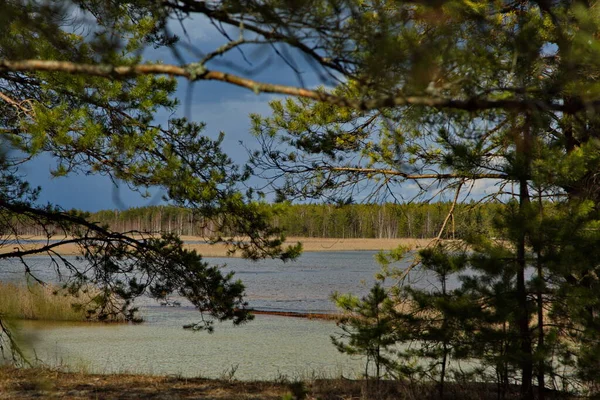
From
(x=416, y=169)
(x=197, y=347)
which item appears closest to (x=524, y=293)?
(x=416, y=169)

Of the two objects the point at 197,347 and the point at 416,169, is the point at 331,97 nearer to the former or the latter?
the point at 416,169

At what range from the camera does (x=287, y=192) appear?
7.93m

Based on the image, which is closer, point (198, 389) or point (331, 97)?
point (331, 97)

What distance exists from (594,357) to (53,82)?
224 inches

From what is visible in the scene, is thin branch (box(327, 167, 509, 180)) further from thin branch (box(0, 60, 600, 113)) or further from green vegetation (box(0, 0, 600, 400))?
thin branch (box(0, 60, 600, 113))

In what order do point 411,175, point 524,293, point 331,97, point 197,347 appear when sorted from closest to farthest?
point 331,97, point 524,293, point 411,175, point 197,347

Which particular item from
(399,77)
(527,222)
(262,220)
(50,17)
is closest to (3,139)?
(50,17)

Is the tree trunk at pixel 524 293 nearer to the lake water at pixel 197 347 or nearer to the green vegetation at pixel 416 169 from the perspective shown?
the green vegetation at pixel 416 169

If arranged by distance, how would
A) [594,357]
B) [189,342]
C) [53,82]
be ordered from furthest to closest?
[189,342] → [53,82] → [594,357]

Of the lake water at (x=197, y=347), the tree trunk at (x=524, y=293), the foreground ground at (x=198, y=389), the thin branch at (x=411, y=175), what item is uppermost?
the thin branch at (x=411, y=175)

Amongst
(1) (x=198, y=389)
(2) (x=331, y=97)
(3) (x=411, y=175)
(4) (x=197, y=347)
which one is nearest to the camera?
(2) (x=331, y=97)

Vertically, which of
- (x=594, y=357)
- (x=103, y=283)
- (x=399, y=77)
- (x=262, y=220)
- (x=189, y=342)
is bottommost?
(x=189, y=342)

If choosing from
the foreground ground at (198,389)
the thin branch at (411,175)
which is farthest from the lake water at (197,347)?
the thin branch at (411,175)

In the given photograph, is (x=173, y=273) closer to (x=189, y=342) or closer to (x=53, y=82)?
(x=53, y=82)
